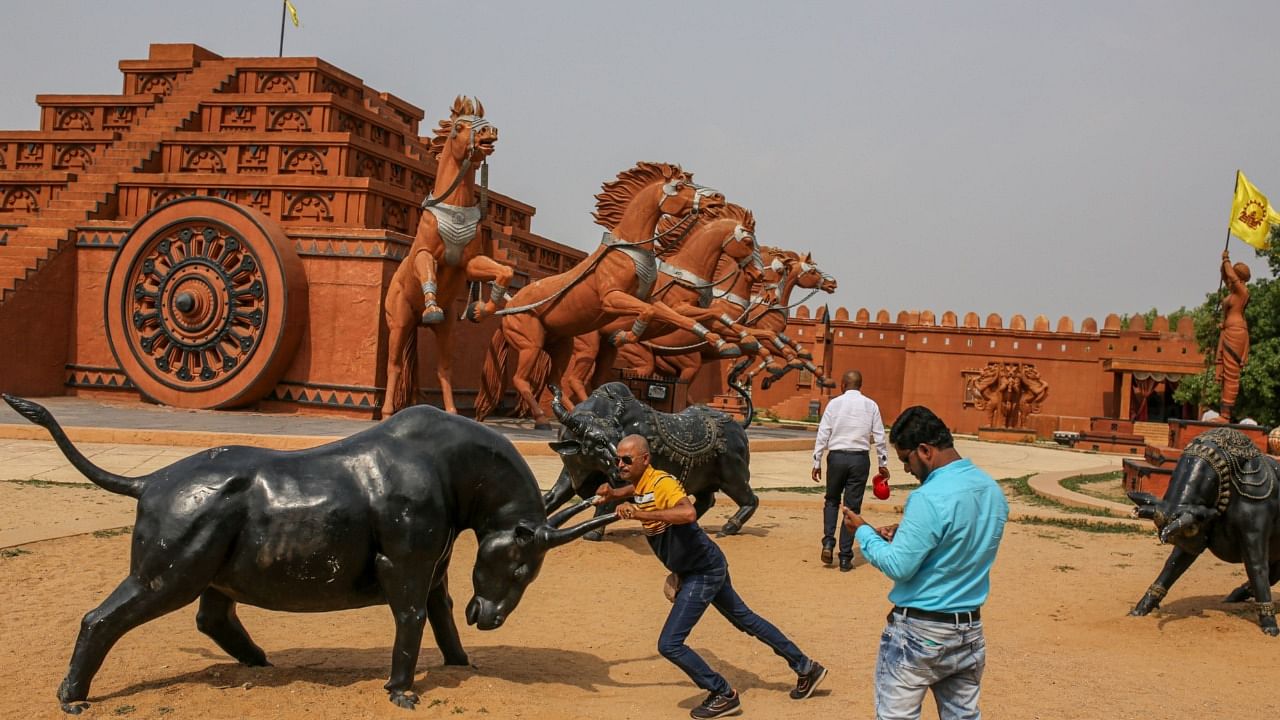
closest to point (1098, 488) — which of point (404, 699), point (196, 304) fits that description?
point (404, 699)

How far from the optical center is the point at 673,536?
5191 millimetres

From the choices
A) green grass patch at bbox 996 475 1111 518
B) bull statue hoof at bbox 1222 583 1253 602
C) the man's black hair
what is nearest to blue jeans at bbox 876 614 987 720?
the man's black hair

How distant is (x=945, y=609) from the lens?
12.4ft

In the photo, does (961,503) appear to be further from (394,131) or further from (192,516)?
(394,131)

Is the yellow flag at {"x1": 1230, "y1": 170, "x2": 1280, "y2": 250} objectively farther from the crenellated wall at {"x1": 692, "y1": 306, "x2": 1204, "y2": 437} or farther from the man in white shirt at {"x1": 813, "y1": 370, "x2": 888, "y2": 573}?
the man in white shirt at {"x1": 813, "y1": 370, "x2": 888, "y2": 573}

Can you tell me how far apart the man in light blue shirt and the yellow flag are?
2529 cm

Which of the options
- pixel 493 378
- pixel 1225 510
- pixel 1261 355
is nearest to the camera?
pixel 1225 510

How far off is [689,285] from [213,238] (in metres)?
8.00

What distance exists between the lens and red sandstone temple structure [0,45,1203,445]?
16578 mm

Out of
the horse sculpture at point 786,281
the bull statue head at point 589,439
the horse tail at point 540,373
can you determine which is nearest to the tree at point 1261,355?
the horse sculpture at point 786,281

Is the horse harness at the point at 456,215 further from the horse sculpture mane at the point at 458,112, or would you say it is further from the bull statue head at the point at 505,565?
the bull statue head at the point at 505,565

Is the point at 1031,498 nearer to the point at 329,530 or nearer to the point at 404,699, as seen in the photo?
the point at 404,699

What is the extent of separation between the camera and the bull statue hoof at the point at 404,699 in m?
4.81

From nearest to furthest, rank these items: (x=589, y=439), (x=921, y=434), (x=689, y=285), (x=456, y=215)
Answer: (x=921, y=434), (x=589, y=439), (x=456, y=215), (x=689, y=285)
